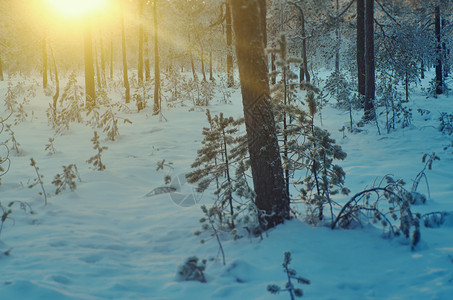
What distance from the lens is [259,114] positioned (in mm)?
3988

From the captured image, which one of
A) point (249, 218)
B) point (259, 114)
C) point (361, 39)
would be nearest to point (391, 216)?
point (249, 218)

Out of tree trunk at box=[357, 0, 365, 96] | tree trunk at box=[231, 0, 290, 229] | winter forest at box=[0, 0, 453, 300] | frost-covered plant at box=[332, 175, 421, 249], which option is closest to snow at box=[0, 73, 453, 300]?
winter forest at box=[0, 0, 453, 300]

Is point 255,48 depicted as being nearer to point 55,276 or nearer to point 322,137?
point 322,137

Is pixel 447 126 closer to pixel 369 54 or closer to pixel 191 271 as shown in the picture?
pixel 369 54

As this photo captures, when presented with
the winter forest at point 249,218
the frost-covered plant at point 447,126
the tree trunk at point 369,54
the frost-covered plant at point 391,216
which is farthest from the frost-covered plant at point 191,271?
the tree trunk at point 369,54

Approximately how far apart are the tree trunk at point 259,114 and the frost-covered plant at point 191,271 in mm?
972

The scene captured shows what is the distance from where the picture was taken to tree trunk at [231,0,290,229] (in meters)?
3.84

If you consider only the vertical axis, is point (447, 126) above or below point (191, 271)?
above

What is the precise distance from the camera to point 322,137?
4176mm

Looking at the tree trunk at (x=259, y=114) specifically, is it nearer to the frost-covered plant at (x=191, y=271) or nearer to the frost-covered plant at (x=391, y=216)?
the frost-covered plant at (x=391, y=216)

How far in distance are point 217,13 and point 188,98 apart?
545 inches

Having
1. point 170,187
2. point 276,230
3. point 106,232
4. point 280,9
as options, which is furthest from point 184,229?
point 280,9

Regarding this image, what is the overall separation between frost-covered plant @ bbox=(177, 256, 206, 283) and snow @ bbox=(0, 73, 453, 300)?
0.07 m

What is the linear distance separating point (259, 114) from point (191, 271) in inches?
72.1
